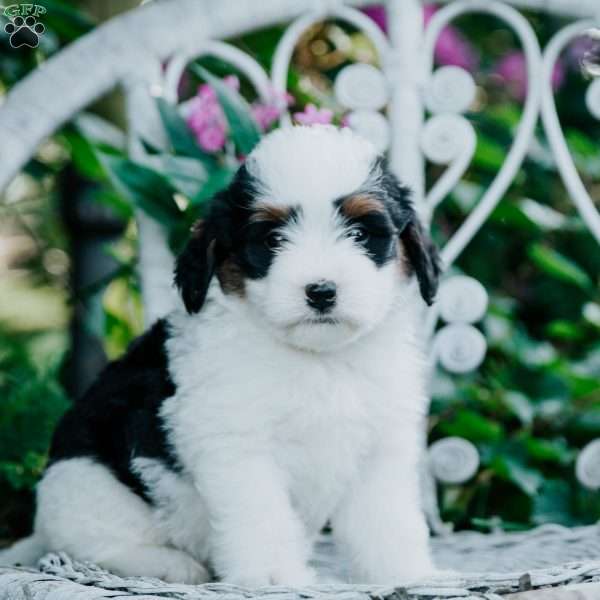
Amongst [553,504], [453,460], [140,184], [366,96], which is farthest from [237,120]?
[553,504]

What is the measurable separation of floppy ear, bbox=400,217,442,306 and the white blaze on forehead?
0.81 feet

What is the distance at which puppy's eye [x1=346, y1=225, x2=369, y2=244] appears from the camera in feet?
9.29

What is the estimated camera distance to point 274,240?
9.29ft

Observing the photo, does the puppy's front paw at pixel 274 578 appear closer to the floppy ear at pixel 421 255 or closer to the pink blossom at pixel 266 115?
the floppy ear at pixel 421 255

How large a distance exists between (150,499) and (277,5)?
77.0 inches

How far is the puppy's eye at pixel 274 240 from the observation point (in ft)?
9.21

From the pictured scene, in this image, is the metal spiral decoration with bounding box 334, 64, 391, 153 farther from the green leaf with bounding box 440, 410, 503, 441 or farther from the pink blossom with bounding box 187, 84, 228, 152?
the green leaf with bounding box 440, 410, 503, 441

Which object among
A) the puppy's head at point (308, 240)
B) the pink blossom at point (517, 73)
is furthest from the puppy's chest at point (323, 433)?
the pink blossom at point (517, 73)

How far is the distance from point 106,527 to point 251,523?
1.78 ft

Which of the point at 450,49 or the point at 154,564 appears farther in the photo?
the point at 450,49

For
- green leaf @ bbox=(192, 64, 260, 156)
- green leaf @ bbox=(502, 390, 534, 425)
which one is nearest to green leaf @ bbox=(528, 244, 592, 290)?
green leaf @ bbox=(502, 390, 534, 425)

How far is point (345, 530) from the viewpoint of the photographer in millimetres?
3127

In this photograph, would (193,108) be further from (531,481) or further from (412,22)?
(531,481)

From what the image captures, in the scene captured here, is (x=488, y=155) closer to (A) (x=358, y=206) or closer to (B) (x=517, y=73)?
(B) (x=517, y=73)
